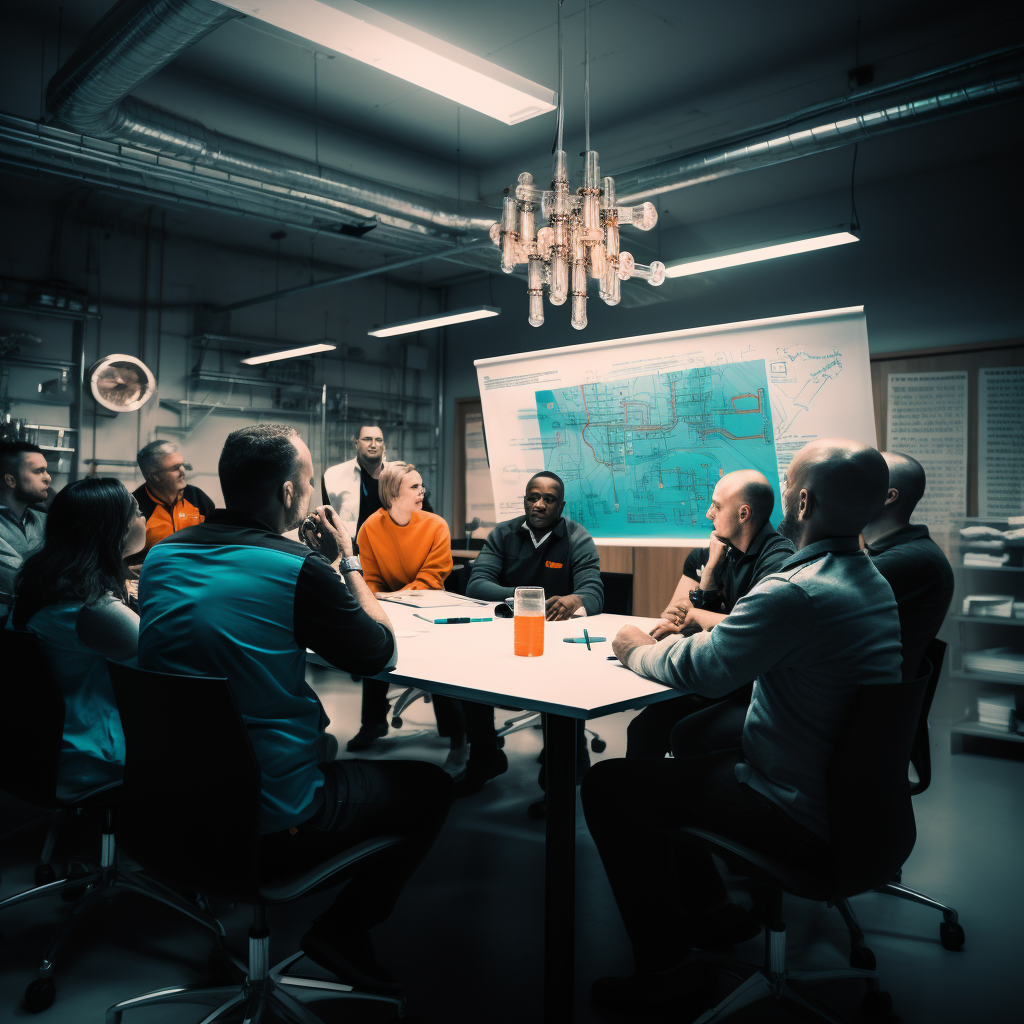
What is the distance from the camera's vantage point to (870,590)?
5.13ft

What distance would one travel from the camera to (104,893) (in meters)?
2.17

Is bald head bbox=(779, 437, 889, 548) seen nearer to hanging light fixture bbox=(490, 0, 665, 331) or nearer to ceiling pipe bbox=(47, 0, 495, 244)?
hanging light fixture bbox=(490, 0, 665, 331)

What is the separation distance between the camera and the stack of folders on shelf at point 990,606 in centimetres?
417

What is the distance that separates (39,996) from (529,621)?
146 centimetres

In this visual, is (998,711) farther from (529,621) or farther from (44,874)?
(44,874)

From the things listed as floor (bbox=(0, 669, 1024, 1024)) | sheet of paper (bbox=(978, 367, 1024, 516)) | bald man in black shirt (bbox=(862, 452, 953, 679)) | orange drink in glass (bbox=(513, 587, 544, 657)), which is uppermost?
sheet of paper (bbox=(978, 367, 1024, 516))

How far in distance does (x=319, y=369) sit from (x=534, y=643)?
5.81 metres

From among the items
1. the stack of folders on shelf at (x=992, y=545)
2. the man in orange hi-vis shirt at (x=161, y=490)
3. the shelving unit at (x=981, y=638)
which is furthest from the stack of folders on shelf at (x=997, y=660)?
the man in orange hi-vis shirt at (x=161, y=490)

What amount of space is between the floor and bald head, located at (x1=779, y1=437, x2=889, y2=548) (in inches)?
45.7

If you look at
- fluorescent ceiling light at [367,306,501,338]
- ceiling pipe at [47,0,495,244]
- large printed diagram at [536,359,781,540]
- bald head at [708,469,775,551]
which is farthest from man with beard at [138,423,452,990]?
fluorescent ceiling light at [367,306,501,338]

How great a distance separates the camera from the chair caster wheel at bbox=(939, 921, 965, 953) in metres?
2.11

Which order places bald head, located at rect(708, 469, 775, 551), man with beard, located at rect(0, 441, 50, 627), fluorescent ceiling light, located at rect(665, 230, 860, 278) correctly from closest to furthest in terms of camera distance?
bald head, located at rect(708, 469, 775, 551), man with beard, located at rect(0, 441, 50, 627), fluorescent ceiling light, located at rect(665, 230, 860, 278)

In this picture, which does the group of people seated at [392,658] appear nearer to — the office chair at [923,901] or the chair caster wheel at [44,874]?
the office chair at [923,901]

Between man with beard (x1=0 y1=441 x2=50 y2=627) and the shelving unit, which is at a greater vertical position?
man with beard (x1=0 y1=441 x2=50 y2=627)
